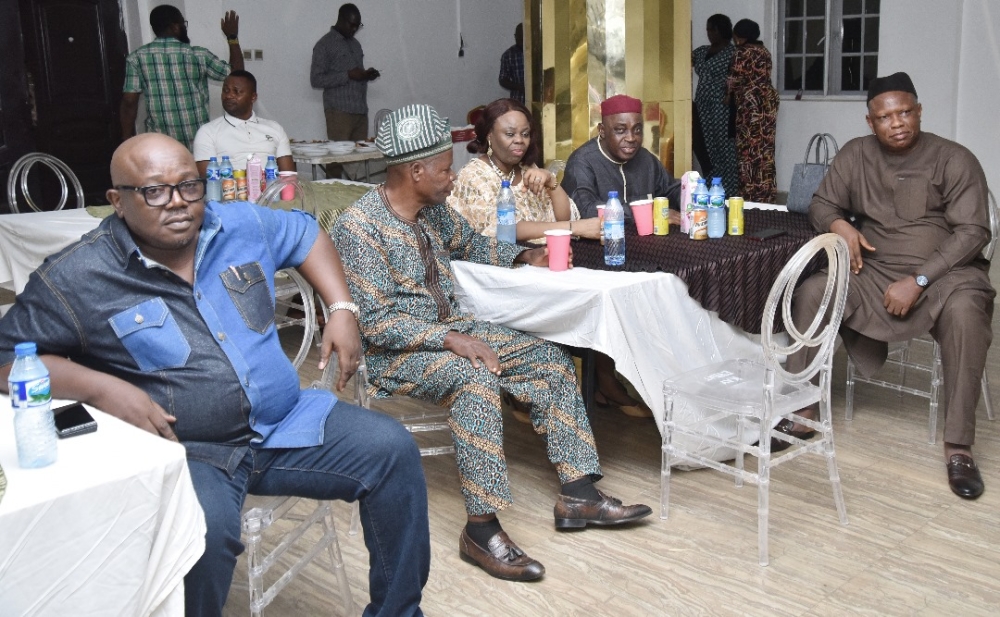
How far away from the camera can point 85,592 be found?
1522mm

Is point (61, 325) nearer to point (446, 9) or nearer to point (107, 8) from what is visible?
point (107, 8)

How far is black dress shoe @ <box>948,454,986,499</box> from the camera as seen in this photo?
10.00ft

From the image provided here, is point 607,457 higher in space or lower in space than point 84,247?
lower

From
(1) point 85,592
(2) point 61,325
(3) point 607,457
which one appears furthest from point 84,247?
(3) point 607,457

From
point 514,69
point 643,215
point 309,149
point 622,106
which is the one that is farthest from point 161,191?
point 514,69

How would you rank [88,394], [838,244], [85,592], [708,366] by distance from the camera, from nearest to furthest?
[85,592]
[88,394]
[838,244]
[708,366]

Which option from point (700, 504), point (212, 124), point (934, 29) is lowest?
point (700, 504)

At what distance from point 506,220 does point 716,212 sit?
73 centimetres

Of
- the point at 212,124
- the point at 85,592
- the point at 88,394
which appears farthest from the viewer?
the point at 212,124

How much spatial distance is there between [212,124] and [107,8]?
2.91 metres

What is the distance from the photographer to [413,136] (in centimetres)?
281

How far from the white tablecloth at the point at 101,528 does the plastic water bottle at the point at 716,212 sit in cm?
228

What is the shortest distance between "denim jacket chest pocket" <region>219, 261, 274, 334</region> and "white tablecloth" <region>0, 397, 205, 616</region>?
0.46 meters

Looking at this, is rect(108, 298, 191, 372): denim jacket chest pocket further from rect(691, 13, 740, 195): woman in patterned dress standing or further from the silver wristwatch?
rect(691, 13, 740, 195): woman in patterned dress standing
